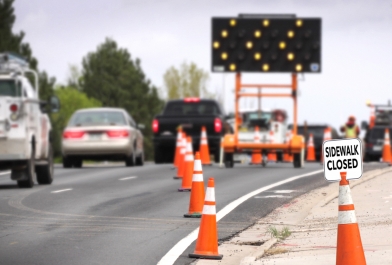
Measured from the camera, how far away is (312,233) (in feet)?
41.1

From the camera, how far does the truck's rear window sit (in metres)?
32.3

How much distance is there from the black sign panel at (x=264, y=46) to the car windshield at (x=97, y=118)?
13.7 feet

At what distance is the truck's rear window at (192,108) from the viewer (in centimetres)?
3231

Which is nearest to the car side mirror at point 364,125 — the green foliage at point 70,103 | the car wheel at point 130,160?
the car wheel at point 130,160

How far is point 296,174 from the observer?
23594mm

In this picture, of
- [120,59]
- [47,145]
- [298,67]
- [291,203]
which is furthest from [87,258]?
[120,59]

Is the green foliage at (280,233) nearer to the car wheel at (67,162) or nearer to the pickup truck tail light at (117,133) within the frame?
the pickup truck tail light at (117,133)

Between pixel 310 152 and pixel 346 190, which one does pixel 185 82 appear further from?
pixel 346 190

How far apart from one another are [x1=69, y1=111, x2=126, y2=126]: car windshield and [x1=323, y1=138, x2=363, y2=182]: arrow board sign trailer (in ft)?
66.2

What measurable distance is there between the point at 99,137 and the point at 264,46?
532cm

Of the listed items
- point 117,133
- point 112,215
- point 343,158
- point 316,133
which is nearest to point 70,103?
point 316,133

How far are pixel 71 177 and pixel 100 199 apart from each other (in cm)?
646

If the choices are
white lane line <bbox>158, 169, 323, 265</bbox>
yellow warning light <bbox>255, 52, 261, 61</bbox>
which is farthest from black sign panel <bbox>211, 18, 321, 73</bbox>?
white lane line <bbox>158, 169, 323, 265</bbox>

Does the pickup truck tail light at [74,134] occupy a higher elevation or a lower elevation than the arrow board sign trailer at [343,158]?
lower
